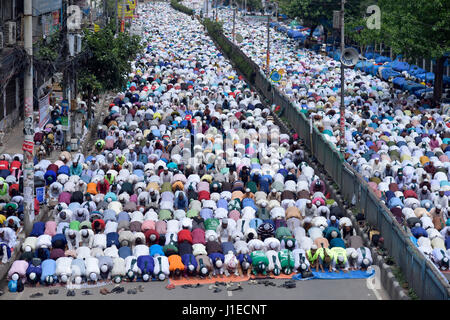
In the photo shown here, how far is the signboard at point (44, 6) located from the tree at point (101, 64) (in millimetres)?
3404

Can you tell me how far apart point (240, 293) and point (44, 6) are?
2596cm

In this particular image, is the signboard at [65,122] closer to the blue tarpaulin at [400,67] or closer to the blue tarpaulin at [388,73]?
the blue tarpaulin at [388,73]

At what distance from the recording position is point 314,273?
18250 mm

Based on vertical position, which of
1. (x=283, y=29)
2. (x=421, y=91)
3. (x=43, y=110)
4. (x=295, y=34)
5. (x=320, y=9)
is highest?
(x=320, y=9)

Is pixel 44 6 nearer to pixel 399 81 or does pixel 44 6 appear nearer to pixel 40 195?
pixel 40 195

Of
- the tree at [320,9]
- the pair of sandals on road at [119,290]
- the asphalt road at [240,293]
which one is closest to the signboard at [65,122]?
the asphalt road at [240,293]

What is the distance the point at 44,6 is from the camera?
128 feet

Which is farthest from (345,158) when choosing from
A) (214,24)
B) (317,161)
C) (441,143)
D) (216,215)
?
(214,24)

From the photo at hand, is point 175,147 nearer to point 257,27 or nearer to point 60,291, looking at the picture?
point 60,291

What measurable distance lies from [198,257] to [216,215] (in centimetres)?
286

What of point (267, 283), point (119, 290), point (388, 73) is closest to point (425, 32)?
point (388, 73)

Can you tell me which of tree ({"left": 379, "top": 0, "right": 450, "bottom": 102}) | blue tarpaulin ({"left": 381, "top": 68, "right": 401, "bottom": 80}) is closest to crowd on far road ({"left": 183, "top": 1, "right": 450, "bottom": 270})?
blue tarpaulin ({"left": 381, "top": 68, "right": 401, "bottom": 80})

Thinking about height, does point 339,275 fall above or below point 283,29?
below

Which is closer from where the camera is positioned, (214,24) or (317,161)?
(317,161)
